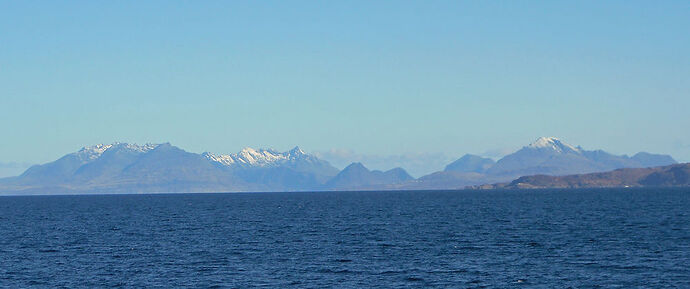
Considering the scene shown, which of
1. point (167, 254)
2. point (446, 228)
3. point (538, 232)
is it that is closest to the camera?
point (167, 254)

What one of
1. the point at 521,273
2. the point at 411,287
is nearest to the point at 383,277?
the point at 411,287

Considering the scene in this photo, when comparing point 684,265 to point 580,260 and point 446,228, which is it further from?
point 446,228

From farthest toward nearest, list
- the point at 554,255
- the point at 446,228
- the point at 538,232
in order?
the point at 446,228
the point at 538,232
the point at 554,255

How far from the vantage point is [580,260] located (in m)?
81.1

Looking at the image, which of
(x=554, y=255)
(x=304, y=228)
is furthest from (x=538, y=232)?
(x=304, y=228)

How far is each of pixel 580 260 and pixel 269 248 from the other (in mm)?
35447

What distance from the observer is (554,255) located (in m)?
85.5

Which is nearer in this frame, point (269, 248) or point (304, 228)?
point (269, 248)

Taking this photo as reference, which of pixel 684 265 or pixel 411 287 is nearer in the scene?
pixel 411 287

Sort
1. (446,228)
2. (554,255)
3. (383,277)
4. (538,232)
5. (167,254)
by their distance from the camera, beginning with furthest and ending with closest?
1. (446,228)
2. (538,232)
3. (167,254)
4. (554,255)
5. (383,277)

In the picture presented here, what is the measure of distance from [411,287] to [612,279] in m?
17.2

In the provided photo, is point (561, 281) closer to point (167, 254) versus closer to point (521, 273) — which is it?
point (521, 273)

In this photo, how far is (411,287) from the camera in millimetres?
67562

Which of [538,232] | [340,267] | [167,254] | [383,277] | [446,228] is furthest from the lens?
[446,228]
